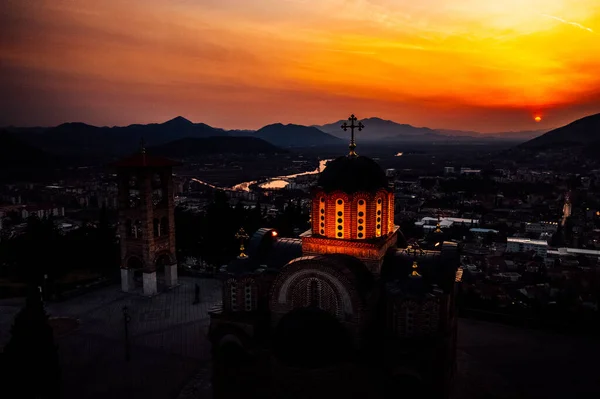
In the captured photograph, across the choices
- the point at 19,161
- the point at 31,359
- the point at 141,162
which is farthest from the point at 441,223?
the point at 19,161

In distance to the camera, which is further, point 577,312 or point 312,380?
point 577,312

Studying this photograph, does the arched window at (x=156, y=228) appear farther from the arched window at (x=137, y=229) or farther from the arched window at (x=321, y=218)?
the arched window at (x=321, y=218)

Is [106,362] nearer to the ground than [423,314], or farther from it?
nearer to the ground

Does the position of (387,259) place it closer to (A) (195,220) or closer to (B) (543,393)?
(B) (543,393)

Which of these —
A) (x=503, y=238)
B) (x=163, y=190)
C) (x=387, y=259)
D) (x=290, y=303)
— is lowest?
(x=503, y=238)

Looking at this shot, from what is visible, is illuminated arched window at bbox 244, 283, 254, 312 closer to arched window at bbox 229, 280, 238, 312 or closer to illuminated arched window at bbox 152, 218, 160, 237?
arched window at bbox 229, 280, 238, 312

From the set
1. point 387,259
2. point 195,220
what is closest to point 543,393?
point 387,259

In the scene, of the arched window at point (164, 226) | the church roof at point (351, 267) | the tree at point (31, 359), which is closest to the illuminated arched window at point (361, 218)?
the church roof at point (351, 267)
